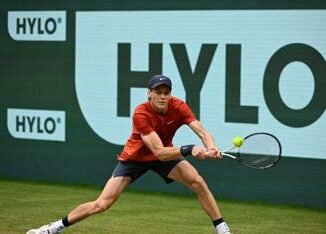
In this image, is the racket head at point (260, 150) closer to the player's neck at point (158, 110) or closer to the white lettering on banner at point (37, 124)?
the player's neck at point (158, 110)

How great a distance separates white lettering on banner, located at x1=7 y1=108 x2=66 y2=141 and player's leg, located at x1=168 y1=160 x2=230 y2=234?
5.58m

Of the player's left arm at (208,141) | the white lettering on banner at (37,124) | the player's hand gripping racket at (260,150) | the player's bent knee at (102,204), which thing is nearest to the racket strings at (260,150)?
the player's hand gripping racket at (260,150)

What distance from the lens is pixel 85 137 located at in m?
13.9

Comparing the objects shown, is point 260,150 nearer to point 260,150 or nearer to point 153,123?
point 260,150

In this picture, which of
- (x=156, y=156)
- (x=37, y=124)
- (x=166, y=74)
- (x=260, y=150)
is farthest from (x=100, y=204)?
(x=37, y=124)

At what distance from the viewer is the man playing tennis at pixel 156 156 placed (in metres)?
8.46

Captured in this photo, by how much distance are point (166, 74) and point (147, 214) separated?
2544 millimetres

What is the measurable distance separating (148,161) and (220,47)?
4.00m

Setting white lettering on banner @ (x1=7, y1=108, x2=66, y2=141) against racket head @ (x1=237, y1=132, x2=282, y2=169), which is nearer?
racket head @ (x1=237, y1=132, x2=282, y2=169)

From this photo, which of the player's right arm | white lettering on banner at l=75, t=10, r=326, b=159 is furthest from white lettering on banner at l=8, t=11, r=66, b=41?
the player's right arm

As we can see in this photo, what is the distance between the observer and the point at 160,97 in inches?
334

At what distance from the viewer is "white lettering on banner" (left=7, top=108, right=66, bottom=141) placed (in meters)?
14.1

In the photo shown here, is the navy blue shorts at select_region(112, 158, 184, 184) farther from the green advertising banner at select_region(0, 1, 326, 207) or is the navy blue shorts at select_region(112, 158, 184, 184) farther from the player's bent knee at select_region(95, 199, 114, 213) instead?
the green advertising banner at select_region(0, 1, 326, 207)

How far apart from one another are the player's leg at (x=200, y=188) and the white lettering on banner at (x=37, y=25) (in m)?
5.83
